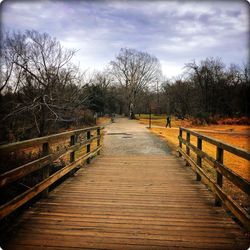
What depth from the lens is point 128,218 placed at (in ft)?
11.5

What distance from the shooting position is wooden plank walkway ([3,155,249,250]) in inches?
112

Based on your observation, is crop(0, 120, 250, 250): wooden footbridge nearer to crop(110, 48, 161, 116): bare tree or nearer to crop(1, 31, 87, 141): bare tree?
crop(1, 31, 87, 141): bare tree

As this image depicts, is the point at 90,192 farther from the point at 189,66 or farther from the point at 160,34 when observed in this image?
the point at 189,66

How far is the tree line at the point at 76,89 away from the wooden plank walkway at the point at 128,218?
536 cm

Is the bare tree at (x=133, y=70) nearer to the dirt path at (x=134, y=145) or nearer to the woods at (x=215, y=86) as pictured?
the woods at (x=215, y=86)

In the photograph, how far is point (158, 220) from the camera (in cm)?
343

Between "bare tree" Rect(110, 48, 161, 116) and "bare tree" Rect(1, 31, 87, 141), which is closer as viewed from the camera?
"bare tree" Rect(1, 31, 87, 141)

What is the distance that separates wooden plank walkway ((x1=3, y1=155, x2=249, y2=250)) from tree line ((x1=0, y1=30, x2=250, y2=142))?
536 cm

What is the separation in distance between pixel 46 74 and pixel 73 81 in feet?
9.75

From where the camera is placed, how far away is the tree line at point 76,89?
1055cm

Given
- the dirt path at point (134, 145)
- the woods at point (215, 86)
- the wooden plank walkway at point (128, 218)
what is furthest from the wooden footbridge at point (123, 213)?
the woods at point (215, 86)

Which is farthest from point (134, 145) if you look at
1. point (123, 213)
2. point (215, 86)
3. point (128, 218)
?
point (215, 86)

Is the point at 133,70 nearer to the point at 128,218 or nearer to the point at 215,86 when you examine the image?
the point at 215,86

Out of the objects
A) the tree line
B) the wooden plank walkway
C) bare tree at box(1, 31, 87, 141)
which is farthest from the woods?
the wooden plank walkway
